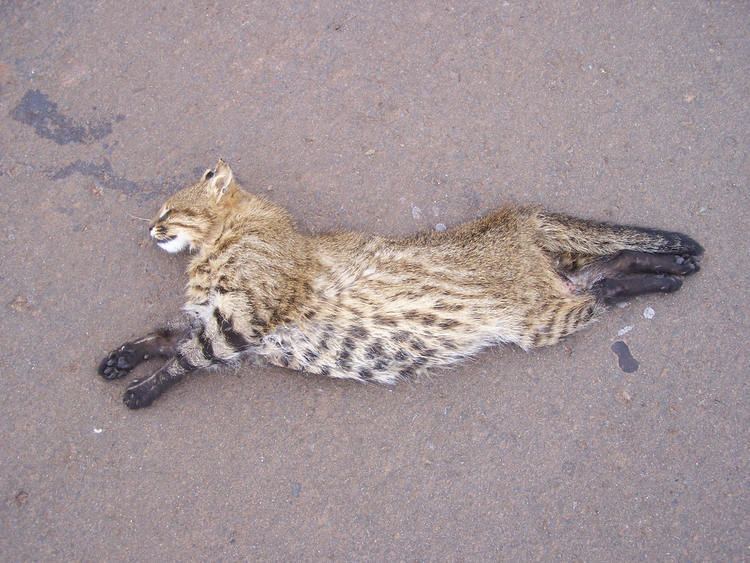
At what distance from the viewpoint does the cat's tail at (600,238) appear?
3.76 metres

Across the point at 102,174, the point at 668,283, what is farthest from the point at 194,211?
the point at 668,283

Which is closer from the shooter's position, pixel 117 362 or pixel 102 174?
pixel 117 362

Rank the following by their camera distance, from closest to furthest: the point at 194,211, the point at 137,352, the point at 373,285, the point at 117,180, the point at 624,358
→ the point at 373,285 → the point at 194,211 → the point at 137,352 → the point at 624,358 → the point at 117,180

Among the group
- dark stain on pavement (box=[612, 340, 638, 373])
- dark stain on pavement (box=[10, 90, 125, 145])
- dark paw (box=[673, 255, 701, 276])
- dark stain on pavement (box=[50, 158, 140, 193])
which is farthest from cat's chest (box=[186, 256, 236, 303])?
dark paw (box=[673, 255, 701, 276])

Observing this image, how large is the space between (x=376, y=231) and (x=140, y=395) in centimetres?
193

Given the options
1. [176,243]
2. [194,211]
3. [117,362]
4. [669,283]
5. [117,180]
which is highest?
[117,180]

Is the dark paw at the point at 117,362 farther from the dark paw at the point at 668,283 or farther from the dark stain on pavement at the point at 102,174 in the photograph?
the dark paw at the point at 668,283

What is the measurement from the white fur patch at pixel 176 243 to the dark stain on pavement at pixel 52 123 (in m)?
1.04

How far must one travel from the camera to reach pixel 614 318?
3904 mm

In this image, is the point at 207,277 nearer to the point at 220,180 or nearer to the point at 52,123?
the point at 220,180

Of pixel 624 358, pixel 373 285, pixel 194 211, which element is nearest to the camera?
pixel 373 285

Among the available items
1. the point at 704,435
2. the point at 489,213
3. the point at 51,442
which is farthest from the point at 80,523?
the point at 704,435

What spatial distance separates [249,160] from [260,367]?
1485 mm

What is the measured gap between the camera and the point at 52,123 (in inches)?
160
